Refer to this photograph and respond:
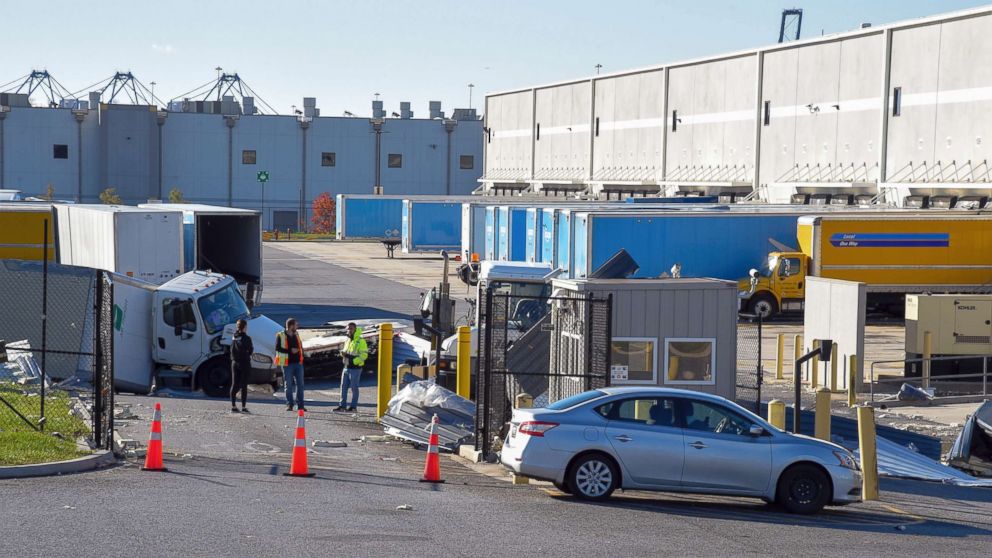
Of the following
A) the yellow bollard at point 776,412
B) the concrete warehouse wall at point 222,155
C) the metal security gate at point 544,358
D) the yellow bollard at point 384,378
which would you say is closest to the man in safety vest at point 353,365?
the yellow bollard at point 384,378

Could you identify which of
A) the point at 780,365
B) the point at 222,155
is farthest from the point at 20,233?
the point at 222,155

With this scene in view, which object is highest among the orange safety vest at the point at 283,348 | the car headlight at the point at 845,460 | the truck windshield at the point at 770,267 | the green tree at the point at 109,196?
the green tree at the point at 109,196

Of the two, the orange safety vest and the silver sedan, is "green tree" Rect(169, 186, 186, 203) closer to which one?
the orange safety vest

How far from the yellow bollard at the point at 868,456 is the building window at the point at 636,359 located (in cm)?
Answer: 363

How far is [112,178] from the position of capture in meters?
92.1

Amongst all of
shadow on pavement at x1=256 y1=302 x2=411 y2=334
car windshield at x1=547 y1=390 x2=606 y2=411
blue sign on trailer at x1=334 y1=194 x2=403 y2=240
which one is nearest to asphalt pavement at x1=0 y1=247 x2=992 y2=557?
car windshield at x1=547 y1=390 x2=606 y2=411

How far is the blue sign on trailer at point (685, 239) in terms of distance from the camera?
3847 cm

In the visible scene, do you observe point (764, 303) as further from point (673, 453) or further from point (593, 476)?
point (593, 476)

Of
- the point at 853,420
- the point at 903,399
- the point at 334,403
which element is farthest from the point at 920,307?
the point at 334,403

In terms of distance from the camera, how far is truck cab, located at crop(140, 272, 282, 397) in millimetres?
24219

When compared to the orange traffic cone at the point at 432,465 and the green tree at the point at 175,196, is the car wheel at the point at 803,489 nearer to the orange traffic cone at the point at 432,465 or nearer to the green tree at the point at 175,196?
the orange traffic cone at the point at 432,465

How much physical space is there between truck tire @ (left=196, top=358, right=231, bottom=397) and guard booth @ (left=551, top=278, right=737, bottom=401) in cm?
857

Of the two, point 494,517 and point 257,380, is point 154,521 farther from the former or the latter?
point 257,380

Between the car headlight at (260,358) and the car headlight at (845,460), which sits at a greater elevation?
the car headlight at (845,460)
